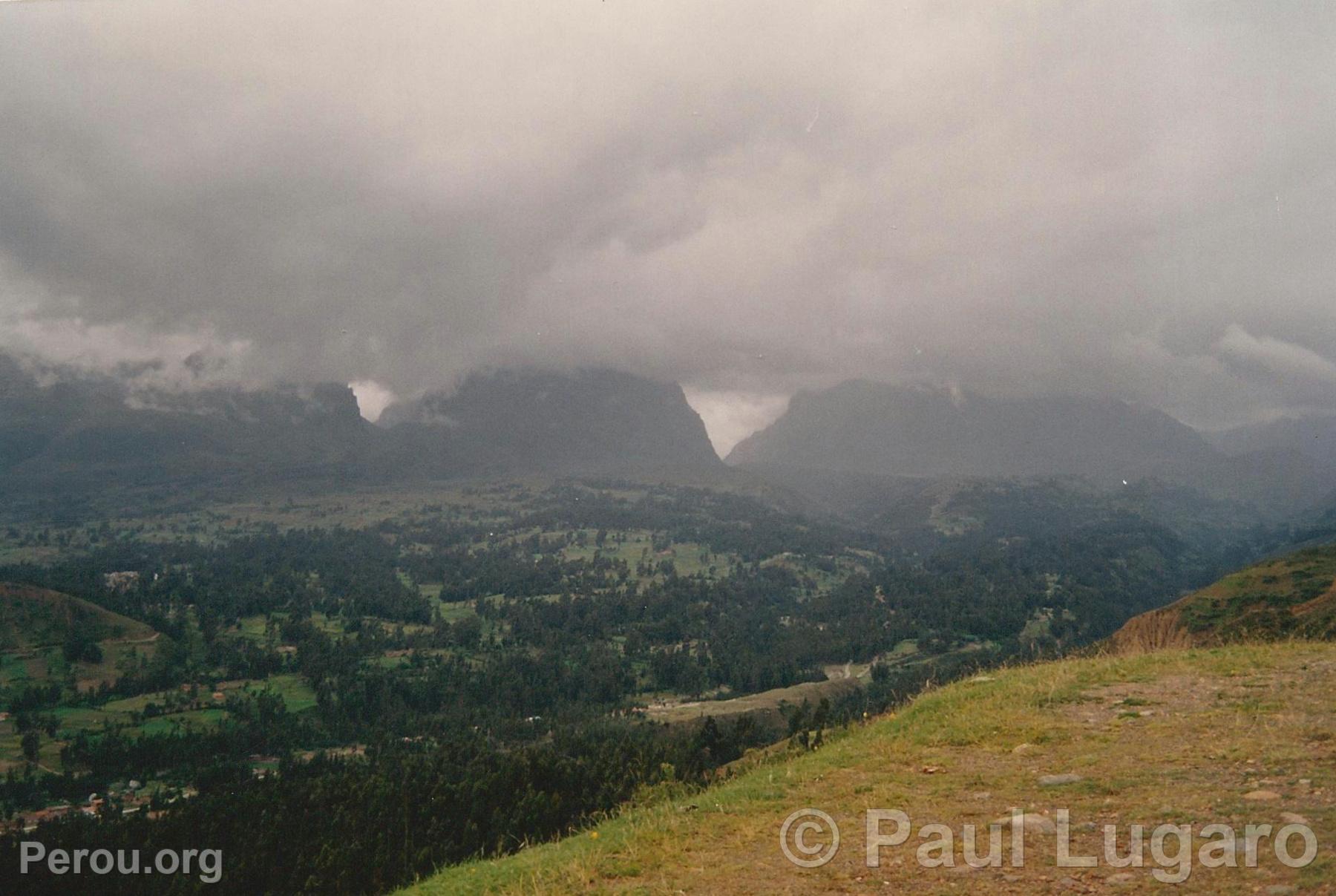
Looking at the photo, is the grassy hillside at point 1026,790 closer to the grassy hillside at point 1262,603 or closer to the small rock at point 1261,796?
the small rock at point 1261,796

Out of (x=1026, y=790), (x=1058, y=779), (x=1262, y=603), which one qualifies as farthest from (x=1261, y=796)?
(x=1262, y=603)

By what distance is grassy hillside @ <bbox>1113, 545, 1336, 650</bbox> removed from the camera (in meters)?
41.8

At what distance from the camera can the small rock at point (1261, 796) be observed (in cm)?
996

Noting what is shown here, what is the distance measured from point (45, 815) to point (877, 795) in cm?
13082

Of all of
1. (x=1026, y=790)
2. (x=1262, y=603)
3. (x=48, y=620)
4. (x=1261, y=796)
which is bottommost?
(x=48, y=620)

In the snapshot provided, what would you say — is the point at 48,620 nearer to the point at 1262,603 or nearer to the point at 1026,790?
the point at 1026,790

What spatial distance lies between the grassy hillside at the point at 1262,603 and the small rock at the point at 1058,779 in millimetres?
22012

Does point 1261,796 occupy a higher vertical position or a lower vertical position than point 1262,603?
higher

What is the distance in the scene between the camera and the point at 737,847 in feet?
37.3

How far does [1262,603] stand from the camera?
2630 inches

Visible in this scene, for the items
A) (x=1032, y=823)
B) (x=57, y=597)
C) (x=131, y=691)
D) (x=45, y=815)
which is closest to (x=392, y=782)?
(x=45, y=815)

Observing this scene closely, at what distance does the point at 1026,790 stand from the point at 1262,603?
73405 millimetres

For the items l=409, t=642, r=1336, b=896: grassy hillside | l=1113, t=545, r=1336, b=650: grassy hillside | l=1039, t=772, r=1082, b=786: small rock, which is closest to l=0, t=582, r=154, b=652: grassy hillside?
l=409, t=642, r=1336, b=896: grassy hillside

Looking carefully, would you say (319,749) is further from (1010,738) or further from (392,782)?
(1010,738)
